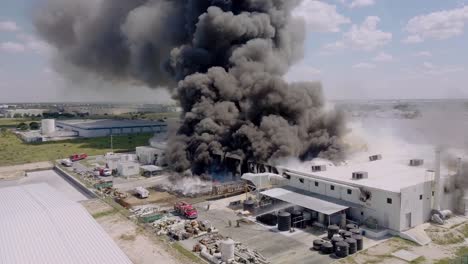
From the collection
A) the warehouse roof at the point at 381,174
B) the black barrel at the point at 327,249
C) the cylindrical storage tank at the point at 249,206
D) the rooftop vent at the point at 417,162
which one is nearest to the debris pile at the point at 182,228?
the cylindrical storage tank at the point at 249,206

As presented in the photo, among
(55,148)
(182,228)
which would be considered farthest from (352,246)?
(55,148)

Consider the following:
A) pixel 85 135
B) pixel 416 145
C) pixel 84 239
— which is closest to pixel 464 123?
pixel 416 145

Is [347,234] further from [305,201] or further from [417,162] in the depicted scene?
[417,162]

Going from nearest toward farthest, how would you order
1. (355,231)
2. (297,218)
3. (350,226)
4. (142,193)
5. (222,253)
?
1. (222,253)
2. (355,231)
3. (350,226)
4. (297,218)
5. (142,193)

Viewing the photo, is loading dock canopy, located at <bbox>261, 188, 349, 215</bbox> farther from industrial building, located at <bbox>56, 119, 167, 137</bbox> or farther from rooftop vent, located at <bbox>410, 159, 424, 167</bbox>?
industrial building, located at <bbox>56, 119, 167, 137</bbox>

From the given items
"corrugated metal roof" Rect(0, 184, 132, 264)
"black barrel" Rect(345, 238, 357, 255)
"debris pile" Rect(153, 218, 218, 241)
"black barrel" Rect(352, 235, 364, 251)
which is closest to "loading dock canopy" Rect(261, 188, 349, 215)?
"black barrel" Rect(352, 235, 364, 251)

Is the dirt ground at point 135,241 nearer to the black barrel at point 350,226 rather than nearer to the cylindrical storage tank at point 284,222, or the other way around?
the cylindrical storage tank at point 284,222
